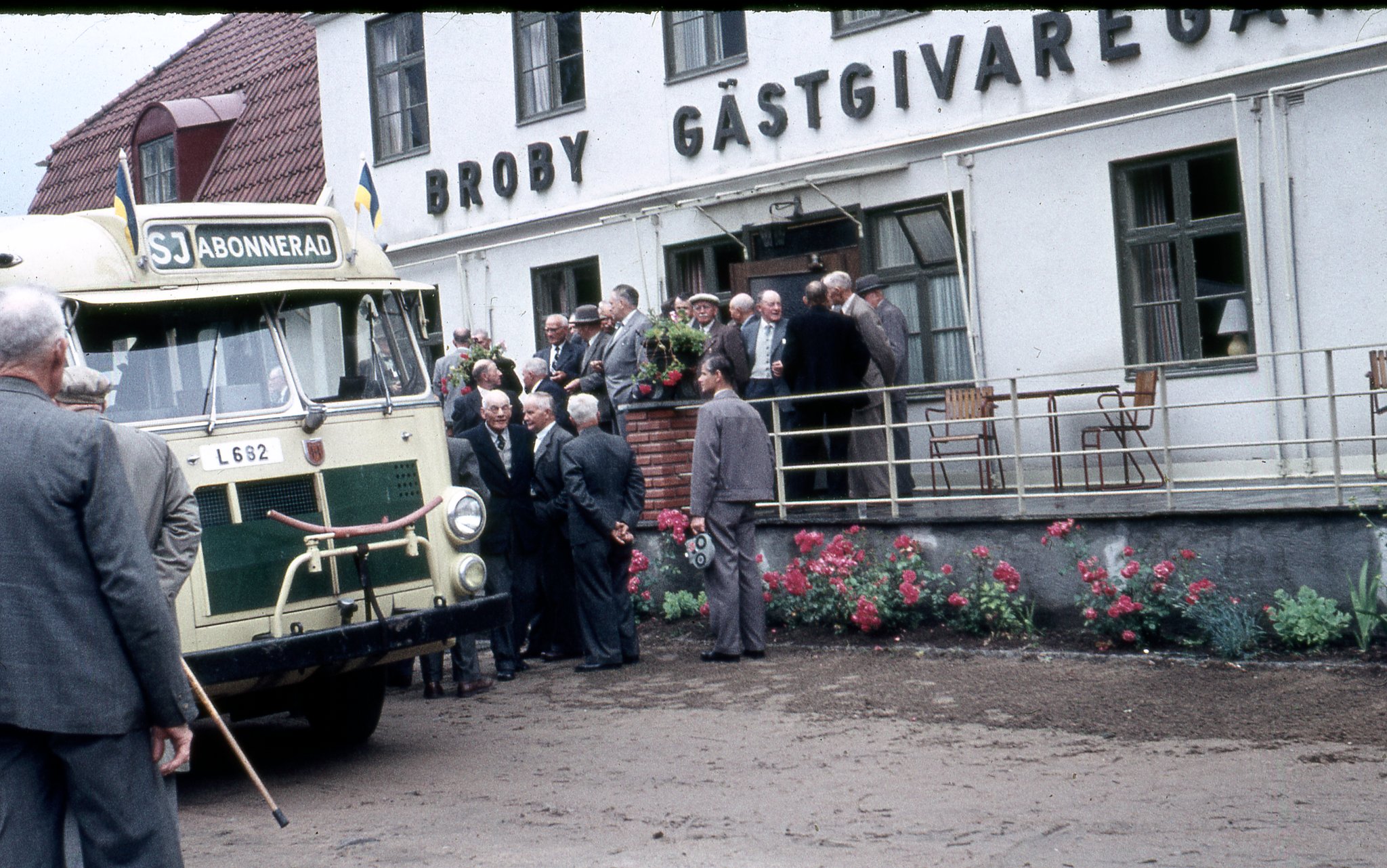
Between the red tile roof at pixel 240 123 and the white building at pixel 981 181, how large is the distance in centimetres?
320

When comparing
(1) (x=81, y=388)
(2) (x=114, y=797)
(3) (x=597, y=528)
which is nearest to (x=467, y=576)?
(3) (x=597, y=528)

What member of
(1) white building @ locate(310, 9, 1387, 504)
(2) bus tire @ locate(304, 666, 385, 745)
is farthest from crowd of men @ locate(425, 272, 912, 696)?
(2) bus tire @ locate(304, 666, 385, 745)

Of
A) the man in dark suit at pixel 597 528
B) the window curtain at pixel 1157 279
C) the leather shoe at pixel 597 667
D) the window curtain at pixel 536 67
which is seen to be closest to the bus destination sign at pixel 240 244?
the man in dark suit at pixel 597 528

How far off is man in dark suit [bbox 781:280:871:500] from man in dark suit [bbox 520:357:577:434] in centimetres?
190

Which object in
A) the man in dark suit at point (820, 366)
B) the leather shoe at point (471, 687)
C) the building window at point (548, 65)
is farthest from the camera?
the building window at point (548, 65)

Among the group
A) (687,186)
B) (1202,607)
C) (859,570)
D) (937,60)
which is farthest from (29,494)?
(687,186)

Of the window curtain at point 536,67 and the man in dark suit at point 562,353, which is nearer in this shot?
the man in dark suit at point 562,353

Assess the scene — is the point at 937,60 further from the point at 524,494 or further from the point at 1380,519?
the point at 1380,519

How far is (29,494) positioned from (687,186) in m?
14.6

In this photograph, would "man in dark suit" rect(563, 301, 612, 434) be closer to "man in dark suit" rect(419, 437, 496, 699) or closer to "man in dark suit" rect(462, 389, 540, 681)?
"man in dark suit" rect(462, 389, 540, 681)

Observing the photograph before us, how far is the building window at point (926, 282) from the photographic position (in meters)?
16.3

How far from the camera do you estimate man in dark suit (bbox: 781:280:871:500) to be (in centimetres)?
1313

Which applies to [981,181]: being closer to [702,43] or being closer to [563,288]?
[702,43]

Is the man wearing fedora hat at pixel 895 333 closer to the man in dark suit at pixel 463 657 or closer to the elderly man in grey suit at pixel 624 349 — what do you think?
the elderly man in grey suit at pixel 624 349
